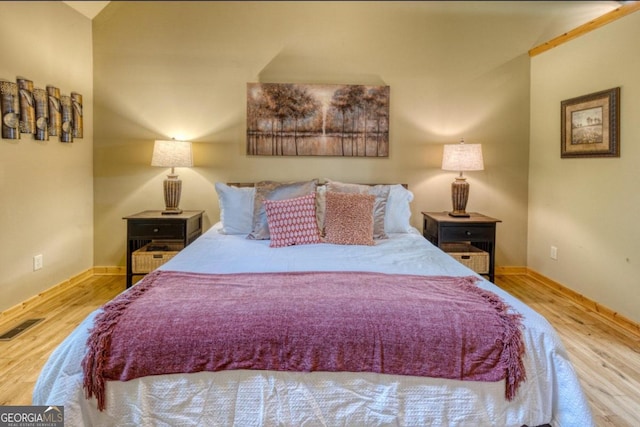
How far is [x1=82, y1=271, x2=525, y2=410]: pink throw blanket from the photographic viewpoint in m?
1.33

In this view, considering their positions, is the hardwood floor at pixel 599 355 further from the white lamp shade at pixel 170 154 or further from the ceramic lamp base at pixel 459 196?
the white lamp shade at pixel 170 154

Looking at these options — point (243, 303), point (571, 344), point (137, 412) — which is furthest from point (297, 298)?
point (571, 344)

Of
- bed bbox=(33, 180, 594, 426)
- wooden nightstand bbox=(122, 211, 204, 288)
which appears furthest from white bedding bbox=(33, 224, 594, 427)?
wooden nightstand bbox=(122, 211, 204, 288)

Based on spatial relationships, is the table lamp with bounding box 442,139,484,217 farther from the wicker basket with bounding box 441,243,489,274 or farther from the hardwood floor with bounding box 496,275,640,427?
the hardwood floor with bounding box 496,275,640,427

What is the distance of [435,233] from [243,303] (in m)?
2.34

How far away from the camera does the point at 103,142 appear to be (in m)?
3.70

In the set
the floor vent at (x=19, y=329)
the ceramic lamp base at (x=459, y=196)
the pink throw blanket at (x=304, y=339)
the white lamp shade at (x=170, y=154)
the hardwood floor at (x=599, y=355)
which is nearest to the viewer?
the pink throw blanket at (x=304, y=339)

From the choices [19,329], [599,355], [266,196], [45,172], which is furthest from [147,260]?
[599,355]

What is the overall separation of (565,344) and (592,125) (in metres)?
1.81

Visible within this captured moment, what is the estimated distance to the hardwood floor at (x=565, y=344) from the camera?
6.01 ft

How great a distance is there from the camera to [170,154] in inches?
132

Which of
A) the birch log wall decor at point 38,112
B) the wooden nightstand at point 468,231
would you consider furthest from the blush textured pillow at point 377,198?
the birch log wall decor at point 38,112

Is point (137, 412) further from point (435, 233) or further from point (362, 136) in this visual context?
point (362, 136)

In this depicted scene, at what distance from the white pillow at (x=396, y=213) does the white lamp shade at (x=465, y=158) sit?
67 centimetres
